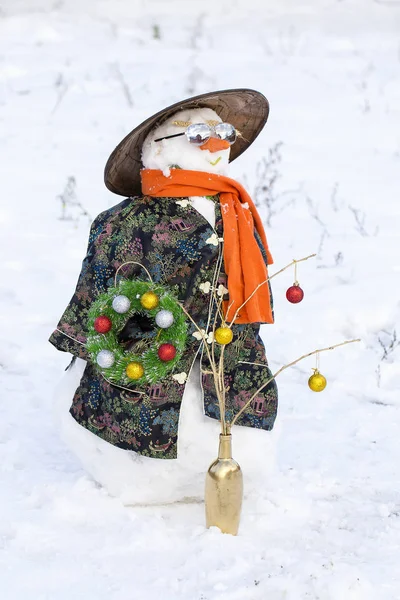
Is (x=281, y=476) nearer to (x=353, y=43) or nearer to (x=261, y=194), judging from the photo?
(x=261, y=194)

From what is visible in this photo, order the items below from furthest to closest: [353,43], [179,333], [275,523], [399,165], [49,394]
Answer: [353,43]
[399,165]
[49,394]
[275,523]
[179,333]

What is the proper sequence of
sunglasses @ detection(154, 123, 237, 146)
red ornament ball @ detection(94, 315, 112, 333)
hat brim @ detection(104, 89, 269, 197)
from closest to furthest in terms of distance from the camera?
red ornament ball @ detection(94, 315, 112, 333), sunglasses @ detection(154, 123, 237, 146), hat brim @ detection(104, 89, 269, 197)

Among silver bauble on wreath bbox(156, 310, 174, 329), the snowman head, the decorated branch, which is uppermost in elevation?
the snowman head

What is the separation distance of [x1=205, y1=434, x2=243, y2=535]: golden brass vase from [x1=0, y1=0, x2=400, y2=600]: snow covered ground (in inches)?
2.5

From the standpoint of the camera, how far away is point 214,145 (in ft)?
11.6

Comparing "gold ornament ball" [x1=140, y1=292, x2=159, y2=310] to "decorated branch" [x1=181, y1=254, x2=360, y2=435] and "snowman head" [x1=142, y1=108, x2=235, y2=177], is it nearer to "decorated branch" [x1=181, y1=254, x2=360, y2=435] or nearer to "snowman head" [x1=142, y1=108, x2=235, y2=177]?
"decorated branch" [x1=181, y1=254, x2=360, y2=435]

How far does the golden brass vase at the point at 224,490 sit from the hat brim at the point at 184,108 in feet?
3.91

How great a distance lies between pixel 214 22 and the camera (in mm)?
9891

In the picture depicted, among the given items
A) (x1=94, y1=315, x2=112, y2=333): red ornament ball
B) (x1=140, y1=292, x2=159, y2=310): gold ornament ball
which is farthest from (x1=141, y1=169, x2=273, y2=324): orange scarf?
(x1=94, y1=315, x2=112, y2=333): red ornament ball

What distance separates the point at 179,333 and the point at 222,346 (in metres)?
0.19

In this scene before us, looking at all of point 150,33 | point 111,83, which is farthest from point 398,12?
point 111,83

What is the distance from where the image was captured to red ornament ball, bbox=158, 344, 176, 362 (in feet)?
10.3

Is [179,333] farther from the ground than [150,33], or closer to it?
closer to it

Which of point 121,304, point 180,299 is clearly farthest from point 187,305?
point 121,304
